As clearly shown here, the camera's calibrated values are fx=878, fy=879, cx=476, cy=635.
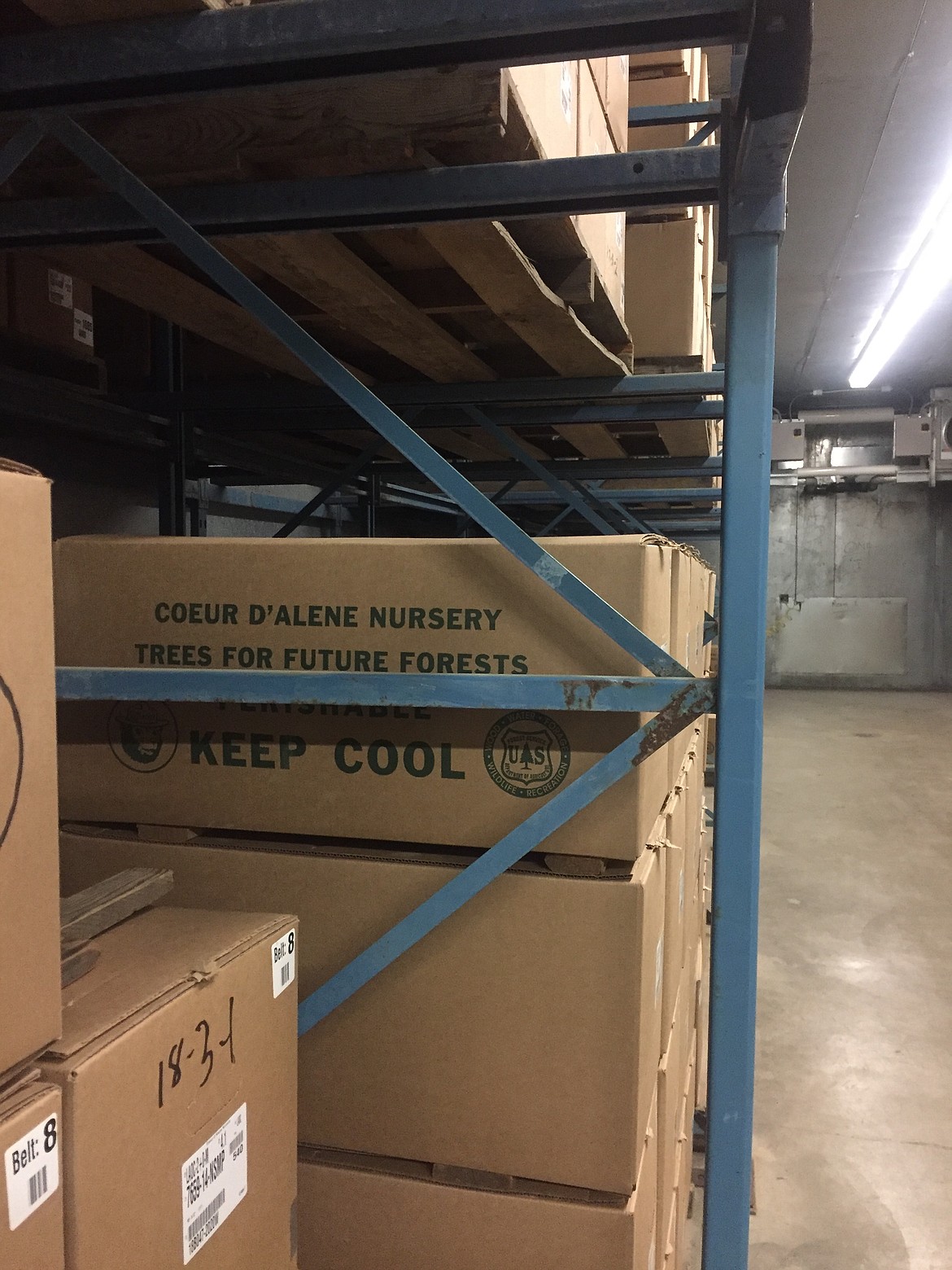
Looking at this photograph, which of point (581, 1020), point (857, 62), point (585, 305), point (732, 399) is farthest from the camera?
point (857, 62)

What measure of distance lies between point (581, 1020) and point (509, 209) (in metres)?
1.42

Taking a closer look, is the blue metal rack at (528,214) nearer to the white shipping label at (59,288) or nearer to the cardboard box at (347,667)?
the cardboard box at (347,667)

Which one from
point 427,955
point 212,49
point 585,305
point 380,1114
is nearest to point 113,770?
point 427,955

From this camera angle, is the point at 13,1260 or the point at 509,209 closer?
the point at 13,1260

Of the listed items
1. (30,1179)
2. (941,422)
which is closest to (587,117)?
(30,1179)

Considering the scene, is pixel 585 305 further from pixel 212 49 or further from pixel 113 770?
pixel 113 770

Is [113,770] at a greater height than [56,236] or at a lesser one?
lesser

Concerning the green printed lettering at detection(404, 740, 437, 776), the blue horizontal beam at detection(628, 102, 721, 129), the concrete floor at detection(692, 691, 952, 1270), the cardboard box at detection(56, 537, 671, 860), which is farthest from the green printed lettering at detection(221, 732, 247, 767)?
the blue horizontal beam at detection(628, 102, 721, 129)

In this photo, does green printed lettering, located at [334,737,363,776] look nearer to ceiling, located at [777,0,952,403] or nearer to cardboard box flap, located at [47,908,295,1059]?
cardboard box flap, located at [47,908,295,1059]

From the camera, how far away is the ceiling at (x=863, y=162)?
14.9 feet

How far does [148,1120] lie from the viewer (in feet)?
3.17

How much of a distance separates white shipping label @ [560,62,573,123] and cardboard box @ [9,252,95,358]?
4.36ft

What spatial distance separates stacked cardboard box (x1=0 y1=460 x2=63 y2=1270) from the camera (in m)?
0.81

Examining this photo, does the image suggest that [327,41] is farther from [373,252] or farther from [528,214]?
[373,252]
